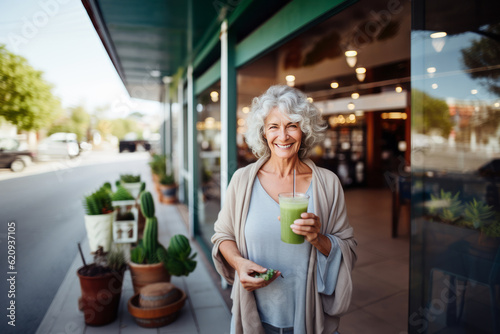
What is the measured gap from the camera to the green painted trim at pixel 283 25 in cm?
192

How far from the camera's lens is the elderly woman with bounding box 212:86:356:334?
1.24 m

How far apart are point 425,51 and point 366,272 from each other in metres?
2.88

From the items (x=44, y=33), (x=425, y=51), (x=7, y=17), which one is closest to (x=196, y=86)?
(x=44, y=33)

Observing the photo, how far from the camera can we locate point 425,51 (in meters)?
1.39

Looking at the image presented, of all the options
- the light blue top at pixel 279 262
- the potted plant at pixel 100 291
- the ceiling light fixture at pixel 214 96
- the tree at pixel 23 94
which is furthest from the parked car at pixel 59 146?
the light blue top at pixel 279 262

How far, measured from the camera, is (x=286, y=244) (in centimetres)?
129

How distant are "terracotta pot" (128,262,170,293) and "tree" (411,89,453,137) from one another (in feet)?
7.75

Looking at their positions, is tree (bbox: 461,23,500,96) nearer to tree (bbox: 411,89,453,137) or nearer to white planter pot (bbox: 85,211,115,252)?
tree (bbox: 411,89,453,137)

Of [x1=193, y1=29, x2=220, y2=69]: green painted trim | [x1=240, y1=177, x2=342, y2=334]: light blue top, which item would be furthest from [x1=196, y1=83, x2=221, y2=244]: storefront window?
[x1=240, y1=177, x2=342, y2=334]: light blue top

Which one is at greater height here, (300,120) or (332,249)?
(300,120)

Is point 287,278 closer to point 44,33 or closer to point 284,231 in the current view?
point 284,231

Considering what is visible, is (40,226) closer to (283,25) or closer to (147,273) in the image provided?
(147,273)

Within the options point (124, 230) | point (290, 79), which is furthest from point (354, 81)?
point (124, 230)

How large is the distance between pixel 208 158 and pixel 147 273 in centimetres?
359
